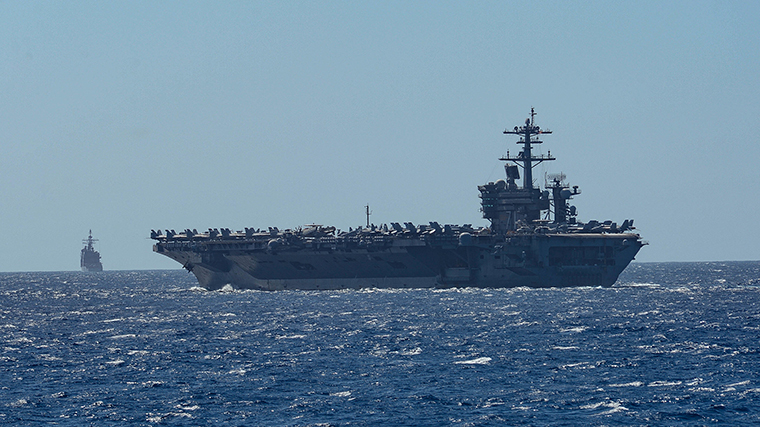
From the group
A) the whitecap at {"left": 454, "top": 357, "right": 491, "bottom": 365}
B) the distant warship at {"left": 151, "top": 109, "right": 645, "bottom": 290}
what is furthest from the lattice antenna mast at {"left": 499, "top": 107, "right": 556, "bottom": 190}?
the whitecap at {"left": 454, "top": 357, "right": 491, "bottom": 365}

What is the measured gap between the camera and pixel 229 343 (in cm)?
4216

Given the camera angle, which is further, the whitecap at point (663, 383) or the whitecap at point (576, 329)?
the whitecap at point (576, 329)

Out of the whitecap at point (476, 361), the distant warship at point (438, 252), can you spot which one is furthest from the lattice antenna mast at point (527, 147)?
the whitecap at point (476, 361)

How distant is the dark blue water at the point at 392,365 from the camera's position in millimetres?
26469

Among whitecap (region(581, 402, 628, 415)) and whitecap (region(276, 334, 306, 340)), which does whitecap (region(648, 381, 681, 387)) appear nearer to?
whitecap (region(581, 402, 628, 415))

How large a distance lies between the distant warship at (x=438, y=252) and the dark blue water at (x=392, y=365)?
9.15 metres

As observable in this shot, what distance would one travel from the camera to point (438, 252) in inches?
2793

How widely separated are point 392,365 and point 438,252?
1441 inches

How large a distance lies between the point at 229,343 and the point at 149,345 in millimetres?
3309

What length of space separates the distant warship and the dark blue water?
915cm

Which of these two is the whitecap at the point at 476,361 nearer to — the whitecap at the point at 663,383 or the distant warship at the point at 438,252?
the whitecap at the point at 663,383

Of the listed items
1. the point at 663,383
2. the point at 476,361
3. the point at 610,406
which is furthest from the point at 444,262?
the point at 610,406

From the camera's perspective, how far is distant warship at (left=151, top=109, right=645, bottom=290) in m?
69.7

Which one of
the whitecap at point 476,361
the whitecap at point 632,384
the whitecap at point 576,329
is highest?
the whitecap at point 576,329
